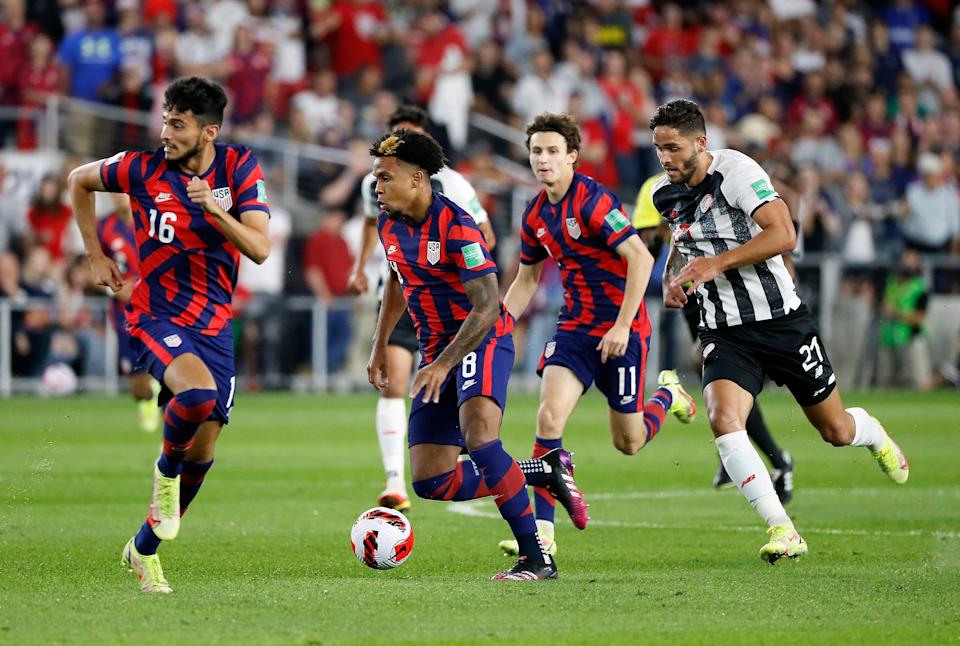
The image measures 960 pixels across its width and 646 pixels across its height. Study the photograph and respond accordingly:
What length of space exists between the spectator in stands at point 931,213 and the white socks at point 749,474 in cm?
1551

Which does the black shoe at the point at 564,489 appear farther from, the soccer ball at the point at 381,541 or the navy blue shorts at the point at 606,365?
the soccer ball at the point at 381,541

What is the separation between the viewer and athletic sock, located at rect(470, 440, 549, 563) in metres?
7.66

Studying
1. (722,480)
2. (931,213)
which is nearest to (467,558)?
(722,480)

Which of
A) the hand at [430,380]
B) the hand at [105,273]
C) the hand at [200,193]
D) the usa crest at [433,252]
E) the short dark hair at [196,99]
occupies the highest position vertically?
the short dark hair at [196,99]

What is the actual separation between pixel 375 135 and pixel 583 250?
13.0 metres

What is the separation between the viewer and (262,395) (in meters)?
22.1

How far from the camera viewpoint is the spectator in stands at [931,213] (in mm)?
23031

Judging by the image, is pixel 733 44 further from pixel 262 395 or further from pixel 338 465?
pixel 338 465

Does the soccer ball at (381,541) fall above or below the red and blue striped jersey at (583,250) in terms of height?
below

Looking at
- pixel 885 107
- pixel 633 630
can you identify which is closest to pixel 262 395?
pixel 885 107

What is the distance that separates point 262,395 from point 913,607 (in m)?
16.0

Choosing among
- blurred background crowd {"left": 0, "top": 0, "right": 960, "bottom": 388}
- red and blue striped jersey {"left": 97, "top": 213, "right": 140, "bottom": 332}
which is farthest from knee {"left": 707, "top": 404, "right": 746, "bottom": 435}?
blurred background crowd {"left": 0, "top": 0, "right": 960, "bottom": 388}

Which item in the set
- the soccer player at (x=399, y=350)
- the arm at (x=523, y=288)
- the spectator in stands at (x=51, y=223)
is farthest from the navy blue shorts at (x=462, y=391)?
the spectator in stands at (x=51, y=223)

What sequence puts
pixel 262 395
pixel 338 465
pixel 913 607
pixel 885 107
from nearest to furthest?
pixel 913 607, pixel 338 465, pixel 262 395, pixel 885 107
